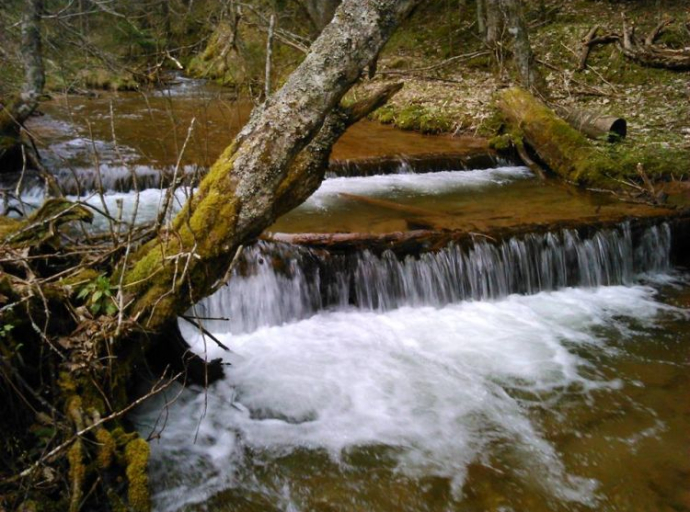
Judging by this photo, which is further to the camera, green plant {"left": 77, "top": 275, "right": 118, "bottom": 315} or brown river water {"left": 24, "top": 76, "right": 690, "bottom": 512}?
brown river water {"left": 24, "top": 76, "right": 690, "bottom": 512}

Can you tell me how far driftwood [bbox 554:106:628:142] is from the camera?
902 cm

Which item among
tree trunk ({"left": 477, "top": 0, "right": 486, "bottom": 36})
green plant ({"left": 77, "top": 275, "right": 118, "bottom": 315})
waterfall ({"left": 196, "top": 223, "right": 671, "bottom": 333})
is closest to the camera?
green plant ({"left": 77, "top": 275, "right": 118, "bottom": 315})

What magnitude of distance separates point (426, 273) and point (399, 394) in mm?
1853

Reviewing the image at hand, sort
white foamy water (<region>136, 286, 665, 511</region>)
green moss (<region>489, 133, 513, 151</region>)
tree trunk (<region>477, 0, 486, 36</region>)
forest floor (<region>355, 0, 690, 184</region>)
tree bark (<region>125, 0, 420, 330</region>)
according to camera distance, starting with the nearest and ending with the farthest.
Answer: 1. tree bark (<region>125, 0, 420, 330</region>)
2. white foamy water (<region>136, 286, 665, 511</region>)
3. forest floor (<region>355, 0, 690, 184</region>)
4. green moss (<region>489, 133, 513, 151</region>)
5. tree trunk (<region>477, 0, 486, 36</region>)

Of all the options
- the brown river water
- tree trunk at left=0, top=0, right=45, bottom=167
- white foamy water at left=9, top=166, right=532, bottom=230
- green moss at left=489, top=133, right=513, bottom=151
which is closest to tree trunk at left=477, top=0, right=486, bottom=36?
green moss at left=489, top=133, right=513, bottom=151

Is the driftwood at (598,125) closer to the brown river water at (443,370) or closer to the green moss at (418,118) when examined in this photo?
the brown river water at (443,370)

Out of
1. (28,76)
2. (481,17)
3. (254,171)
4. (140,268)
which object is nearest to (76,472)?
(140,268)

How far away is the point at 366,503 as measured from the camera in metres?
3.52

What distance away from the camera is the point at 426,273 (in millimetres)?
6199

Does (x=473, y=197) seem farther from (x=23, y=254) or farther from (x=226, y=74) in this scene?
(x=226, y=74)

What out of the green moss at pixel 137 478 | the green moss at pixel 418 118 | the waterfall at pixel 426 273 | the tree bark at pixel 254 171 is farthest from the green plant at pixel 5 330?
the green moss at pixel 418 118

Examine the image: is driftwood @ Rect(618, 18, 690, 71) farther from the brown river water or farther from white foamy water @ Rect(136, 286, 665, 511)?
white foamy water @ Rect(136, 286, 665, 511)

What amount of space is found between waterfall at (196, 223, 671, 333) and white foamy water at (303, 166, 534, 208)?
206 cm

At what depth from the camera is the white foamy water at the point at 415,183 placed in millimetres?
8375
